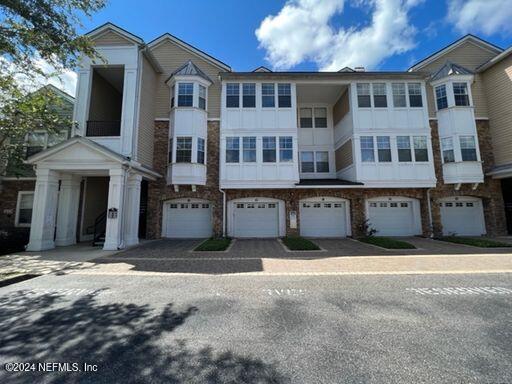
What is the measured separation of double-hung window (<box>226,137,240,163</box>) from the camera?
14461 millimetres

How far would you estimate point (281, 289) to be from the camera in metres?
5.61

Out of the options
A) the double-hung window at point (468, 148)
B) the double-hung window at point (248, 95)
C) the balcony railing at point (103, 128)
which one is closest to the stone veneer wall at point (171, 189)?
the balcony railing at point (103, 128)

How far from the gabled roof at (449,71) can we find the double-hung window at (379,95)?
3440mm

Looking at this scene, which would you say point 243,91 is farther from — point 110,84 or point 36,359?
point 36,359

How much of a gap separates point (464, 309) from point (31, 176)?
66.3 ft

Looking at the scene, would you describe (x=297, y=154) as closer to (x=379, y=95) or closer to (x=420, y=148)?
(x=379, y=95)

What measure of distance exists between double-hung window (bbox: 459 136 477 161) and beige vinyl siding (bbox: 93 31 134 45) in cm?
1978

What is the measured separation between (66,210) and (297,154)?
12.7m

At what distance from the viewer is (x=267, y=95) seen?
1480 cm

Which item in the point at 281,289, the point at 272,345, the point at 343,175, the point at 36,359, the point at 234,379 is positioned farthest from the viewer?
the point at 343,175

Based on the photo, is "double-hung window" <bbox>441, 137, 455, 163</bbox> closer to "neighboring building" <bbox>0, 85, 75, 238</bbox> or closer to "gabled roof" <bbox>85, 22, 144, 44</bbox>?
"gabled roof" <bbox>85, 22, 144, 44</bbox>

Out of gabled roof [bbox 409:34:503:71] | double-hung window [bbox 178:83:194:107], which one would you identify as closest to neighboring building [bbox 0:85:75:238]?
double-hung window [bbox 178:83:194:107]

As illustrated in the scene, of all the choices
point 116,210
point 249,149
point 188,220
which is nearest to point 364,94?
point 249,149

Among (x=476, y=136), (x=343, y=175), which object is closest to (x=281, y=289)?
(x=343, y=175)
